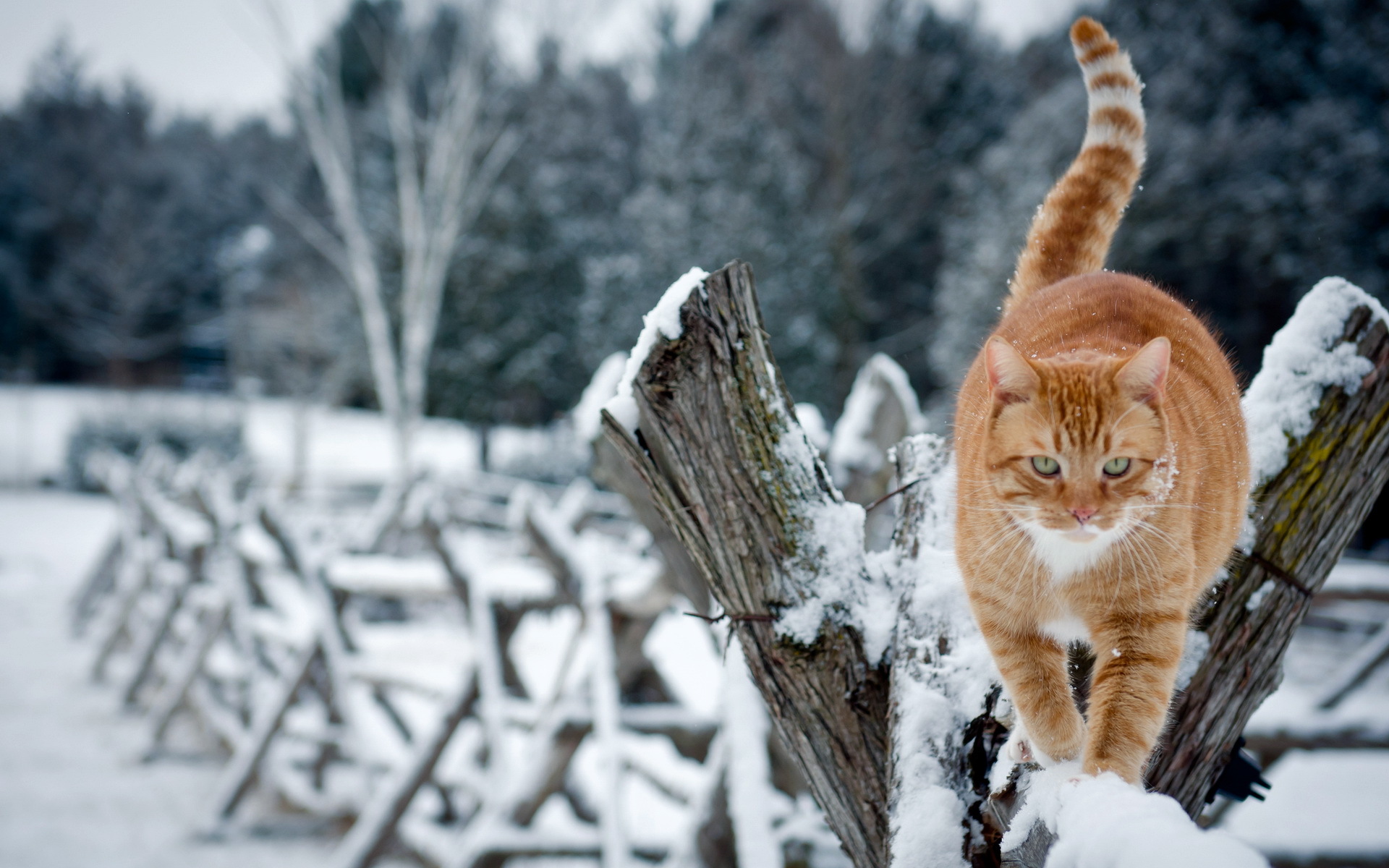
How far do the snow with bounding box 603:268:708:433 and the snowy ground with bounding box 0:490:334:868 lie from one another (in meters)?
4.63

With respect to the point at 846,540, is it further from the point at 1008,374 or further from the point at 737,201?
the point at 737,201

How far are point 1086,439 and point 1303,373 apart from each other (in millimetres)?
444

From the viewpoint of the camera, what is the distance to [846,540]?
51.6 inches

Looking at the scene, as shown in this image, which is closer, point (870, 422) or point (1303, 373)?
point (1303, 373)

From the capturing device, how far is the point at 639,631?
3404mm

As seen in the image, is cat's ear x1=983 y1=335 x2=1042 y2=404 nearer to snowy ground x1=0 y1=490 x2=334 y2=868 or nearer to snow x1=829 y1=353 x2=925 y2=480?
snow x1=829 y1=353 x2=925 y2=480

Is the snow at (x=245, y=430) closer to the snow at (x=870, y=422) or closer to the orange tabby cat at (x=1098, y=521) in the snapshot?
the snow at (x=870, y=422)

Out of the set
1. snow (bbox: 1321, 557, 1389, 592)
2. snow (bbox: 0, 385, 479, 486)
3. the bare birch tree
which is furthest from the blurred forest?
snow (bbox: 1321, 557, 1389, 592)

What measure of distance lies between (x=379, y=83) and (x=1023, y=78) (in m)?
16.3

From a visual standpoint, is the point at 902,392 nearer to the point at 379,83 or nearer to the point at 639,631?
the point at 639,631

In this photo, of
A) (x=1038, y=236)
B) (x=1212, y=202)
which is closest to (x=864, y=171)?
(x=1212, y=202)

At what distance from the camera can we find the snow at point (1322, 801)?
4095 mm

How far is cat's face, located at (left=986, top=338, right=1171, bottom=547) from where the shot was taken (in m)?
1.13

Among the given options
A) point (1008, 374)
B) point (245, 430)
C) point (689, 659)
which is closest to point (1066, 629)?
point (1008, 374)
